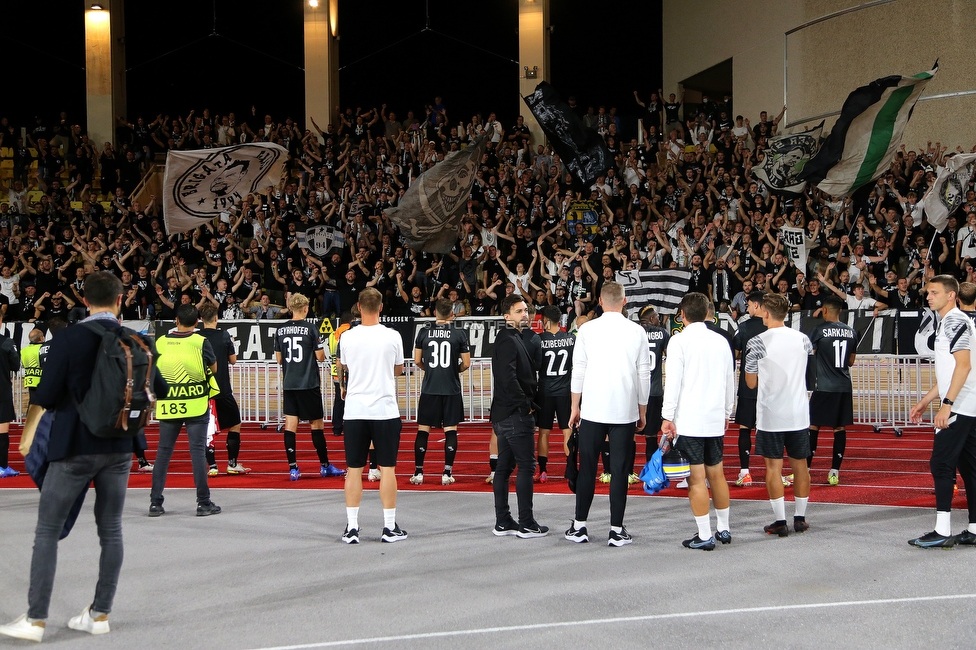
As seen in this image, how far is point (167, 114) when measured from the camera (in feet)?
90.4

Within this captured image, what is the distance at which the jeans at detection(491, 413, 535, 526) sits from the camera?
6.90m

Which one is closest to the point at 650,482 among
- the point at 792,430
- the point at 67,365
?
the point at 792,430

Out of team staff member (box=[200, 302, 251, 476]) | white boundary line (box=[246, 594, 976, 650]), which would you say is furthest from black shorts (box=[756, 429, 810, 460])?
team staff member (box=[200, 302, 251, 476])

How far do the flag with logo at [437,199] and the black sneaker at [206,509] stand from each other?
9031 mm

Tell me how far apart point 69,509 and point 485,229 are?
47.2 feet

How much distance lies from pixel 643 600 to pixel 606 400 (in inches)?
67.6

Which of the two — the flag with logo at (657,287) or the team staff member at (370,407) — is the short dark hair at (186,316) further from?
the flag with logo at (657,287)

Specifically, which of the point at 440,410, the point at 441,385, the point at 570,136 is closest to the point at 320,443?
the point at 440,410

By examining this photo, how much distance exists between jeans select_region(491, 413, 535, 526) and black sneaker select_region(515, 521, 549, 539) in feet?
0.10

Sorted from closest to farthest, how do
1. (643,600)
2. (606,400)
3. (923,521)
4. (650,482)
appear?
(643,600)
(606,400)
(923,521)
(650,482)

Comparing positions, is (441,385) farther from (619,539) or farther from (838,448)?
(838,448)

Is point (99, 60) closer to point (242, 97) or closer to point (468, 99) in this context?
point (242, 97)

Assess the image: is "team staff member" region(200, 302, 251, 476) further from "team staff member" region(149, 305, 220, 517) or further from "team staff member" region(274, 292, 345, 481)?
"team staff member" region(149, 305, 220, 517)

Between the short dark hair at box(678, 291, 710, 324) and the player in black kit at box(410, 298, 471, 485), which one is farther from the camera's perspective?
the player in black kit at box(410, 298, 471, 485)
